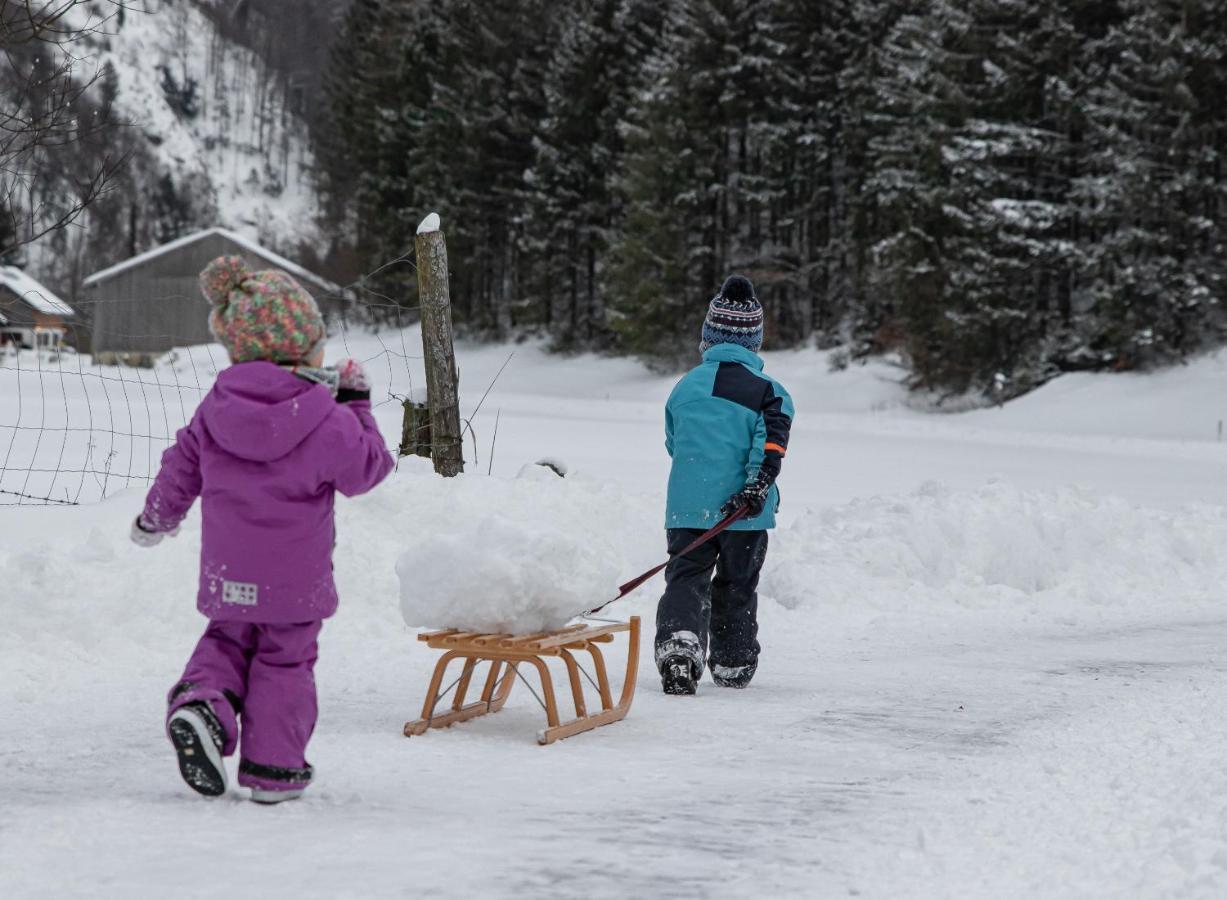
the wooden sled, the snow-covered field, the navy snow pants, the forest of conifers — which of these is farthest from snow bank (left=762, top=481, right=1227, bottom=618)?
the forest of conifers

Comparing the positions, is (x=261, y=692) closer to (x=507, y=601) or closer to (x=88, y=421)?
(x=507, y=601)

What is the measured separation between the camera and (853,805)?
4641 mm

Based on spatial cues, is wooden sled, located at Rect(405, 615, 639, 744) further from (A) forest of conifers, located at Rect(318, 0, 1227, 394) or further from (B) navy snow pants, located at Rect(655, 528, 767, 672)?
(A) forest of conifers, located at Rect(318, 0, 1227, 394)

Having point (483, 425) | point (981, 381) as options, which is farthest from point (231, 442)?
point (981, 381)

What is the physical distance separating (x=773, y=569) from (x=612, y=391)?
33857 mm

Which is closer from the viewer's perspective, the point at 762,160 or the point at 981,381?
the point at 981,381

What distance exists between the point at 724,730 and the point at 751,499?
3.90ft

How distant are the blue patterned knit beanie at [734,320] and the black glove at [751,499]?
31.3 inches

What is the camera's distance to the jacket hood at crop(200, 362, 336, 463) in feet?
14.5

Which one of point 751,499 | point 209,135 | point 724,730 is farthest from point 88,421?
point 209,135

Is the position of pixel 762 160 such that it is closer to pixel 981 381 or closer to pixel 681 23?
pixel 681 23

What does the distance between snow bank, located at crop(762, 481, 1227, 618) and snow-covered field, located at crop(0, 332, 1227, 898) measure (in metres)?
0.03

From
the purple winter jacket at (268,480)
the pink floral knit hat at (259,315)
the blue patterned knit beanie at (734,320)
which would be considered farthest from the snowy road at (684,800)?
the blue patterned knit beanie at (734,320)

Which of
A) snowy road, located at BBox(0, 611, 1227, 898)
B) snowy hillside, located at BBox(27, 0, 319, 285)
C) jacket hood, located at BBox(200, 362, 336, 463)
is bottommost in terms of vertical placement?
snowy road, located at BBox(0, 611, 1227, 898)
